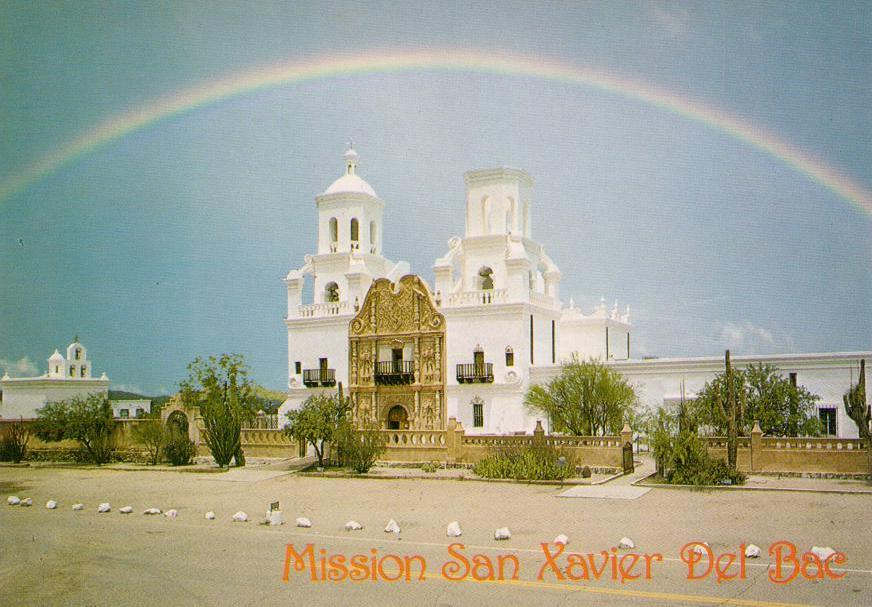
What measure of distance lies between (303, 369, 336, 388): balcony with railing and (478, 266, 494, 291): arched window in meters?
7.99

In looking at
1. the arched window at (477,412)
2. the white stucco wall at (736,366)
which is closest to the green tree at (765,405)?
the white stucco wall at (736,366)

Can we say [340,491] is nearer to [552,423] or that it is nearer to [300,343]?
[552,423]

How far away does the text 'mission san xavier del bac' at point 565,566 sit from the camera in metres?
10.8

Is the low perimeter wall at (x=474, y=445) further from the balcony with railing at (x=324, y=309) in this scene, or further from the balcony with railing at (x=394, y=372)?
the balcony with railing at (x=324, y=309)

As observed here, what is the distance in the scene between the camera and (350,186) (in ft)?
137

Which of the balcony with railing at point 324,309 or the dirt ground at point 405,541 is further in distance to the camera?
the balcony with railing at point 324,309

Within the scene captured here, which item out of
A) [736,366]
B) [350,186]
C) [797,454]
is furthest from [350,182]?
[797,454]

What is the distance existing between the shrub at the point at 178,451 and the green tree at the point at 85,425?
2.78 meters

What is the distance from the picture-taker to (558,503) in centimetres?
1838

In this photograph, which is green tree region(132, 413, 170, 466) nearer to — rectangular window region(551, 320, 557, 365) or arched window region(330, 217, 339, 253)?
arched window region(330, 217, 339, 253)

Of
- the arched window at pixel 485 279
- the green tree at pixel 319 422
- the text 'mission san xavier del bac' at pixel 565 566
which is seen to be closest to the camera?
the text 'mission san xavier del bac' at pixel 565 566

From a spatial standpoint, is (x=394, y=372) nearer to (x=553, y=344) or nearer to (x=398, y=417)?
(x=398, y=417)

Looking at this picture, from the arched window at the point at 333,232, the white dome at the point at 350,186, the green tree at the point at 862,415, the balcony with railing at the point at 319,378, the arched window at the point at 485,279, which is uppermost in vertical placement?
the white dome at the point at 350,186

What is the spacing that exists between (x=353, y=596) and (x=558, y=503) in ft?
29.0
